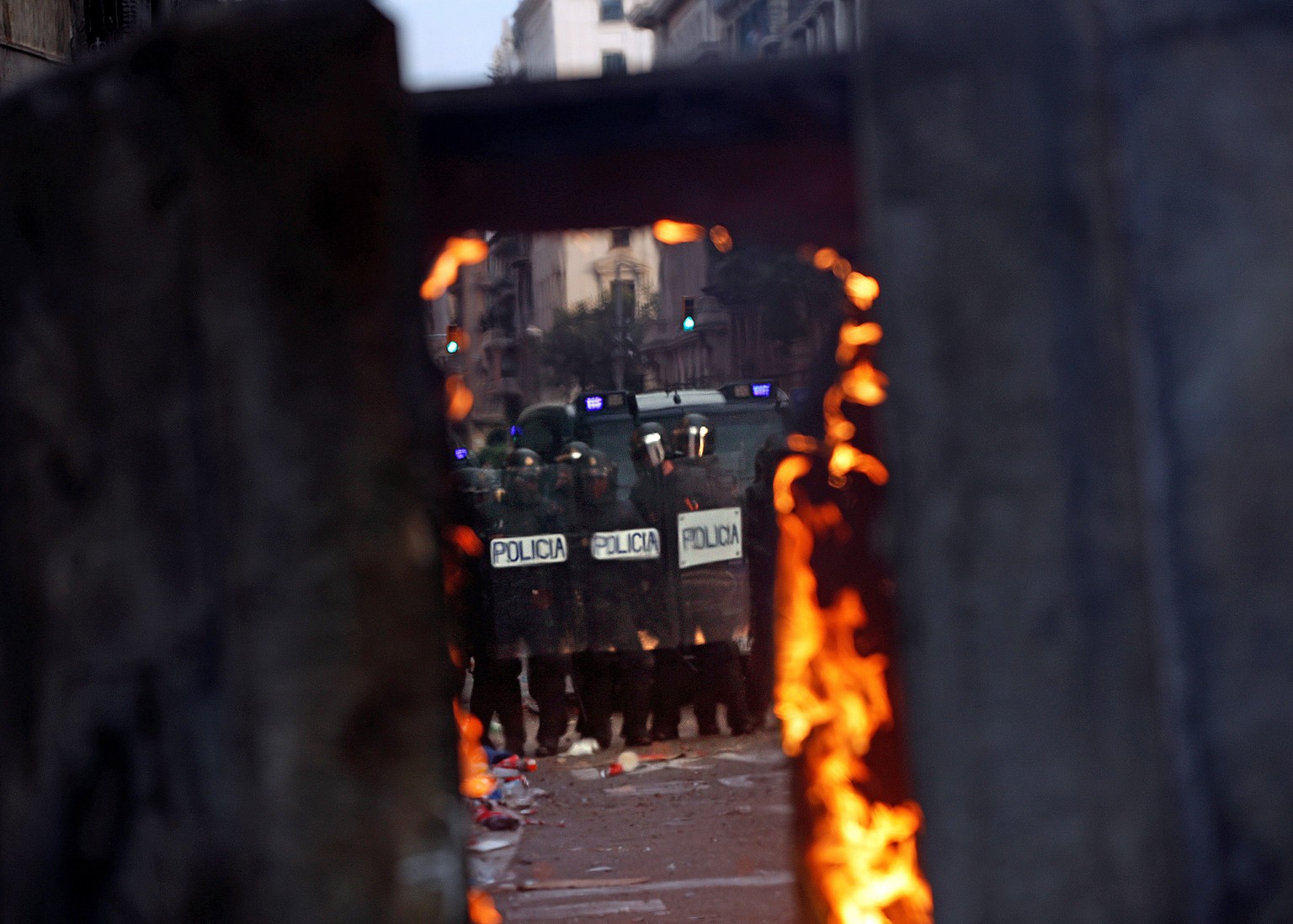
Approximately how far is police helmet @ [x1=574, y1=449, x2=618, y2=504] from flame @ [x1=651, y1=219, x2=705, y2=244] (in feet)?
22.4

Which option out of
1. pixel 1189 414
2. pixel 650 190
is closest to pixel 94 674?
pixel 650 190

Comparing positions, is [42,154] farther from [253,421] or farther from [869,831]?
[869,831]

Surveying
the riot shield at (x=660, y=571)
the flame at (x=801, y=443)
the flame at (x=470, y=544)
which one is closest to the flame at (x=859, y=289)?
the flame at (x=801, y=443)

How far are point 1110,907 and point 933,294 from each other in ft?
4.59

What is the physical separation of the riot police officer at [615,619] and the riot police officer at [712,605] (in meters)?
0.37

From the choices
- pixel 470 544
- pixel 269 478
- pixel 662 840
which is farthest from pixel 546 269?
pixel 269 478

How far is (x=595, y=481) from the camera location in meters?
11.0

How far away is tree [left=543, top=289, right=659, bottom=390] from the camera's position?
48.7 meters

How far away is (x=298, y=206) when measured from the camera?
2.79 m

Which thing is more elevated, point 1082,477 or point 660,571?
point 1082,477

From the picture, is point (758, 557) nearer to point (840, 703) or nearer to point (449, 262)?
point (840, 703)

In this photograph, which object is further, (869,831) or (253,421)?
(869,831)

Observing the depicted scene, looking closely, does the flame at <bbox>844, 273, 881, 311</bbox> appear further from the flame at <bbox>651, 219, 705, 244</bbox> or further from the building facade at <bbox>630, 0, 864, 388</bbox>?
the building facade at <bbox>630, 0, 864, 388</bbox>

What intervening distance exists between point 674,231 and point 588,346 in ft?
152
